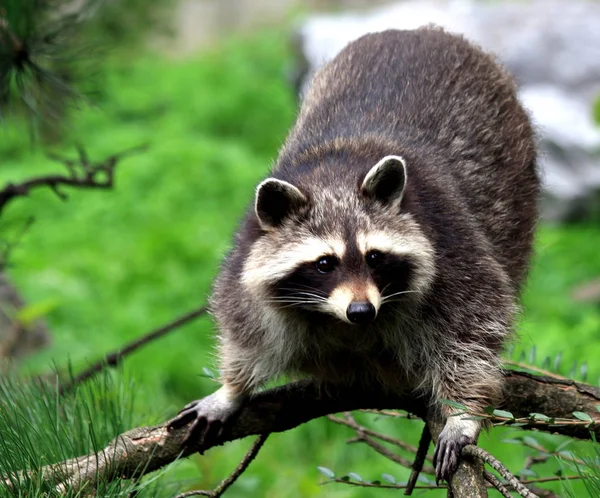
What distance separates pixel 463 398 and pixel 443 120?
140cm

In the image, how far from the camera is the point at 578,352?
6488mm

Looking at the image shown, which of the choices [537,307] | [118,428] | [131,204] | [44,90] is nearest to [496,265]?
[118,428]

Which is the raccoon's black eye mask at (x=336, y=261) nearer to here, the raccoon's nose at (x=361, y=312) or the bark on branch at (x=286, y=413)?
the raccoon's nose at (x=361, y=312)

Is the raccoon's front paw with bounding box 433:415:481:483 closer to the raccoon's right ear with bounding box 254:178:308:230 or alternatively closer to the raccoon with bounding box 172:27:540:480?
the raccoon with bounding box 172:27:540:480

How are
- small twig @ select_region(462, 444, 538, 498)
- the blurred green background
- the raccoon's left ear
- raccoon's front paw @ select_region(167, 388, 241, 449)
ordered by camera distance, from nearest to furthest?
small twig @ select_region(462, 444, 538, 498) < raccoon's front paw @ select_region(167, 388, 241, 449) < the raccoon's left ear < the blurred green background

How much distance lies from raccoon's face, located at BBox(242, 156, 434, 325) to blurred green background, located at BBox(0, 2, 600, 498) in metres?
0.72

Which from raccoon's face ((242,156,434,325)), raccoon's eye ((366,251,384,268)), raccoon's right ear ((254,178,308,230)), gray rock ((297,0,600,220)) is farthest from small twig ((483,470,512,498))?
gray rock ((297,0,600,220))

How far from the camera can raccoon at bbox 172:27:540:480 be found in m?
3.21

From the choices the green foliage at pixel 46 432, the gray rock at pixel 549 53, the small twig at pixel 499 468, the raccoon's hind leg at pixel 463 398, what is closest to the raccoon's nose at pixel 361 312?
the raccoon's hind leg at pixel 463 398

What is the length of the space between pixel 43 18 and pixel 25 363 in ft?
8.35

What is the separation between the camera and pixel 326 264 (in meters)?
3.21

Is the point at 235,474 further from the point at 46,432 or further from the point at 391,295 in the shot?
the point at 391,295

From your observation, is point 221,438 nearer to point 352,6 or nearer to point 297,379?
point 297,379

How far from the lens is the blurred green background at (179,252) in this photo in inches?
233
